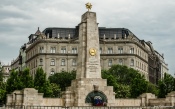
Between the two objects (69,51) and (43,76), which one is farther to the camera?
(69,51)

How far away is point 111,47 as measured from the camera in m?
102

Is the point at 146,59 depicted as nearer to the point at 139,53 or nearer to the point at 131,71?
the point at 139,53

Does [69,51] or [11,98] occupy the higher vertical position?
[69,51]

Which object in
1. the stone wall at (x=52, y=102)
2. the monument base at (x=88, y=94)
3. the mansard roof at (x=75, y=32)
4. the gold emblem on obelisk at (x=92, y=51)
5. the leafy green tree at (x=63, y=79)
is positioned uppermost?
the mansard roof at (x=75, y=32)

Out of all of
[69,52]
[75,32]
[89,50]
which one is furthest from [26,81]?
[75,32]

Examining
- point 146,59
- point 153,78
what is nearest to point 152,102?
point 146,59

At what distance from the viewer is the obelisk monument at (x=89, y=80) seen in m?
39.0

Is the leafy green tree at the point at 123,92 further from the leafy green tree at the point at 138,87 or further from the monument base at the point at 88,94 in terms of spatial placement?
the monument base at the point at 88,94

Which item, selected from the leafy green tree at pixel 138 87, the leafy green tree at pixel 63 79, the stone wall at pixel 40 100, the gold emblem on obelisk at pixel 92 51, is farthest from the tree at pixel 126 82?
the gold emblem on obelisk at pixel 92 51

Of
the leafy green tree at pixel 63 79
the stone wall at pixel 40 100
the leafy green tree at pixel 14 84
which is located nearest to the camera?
the stone wall at pixel 40 100

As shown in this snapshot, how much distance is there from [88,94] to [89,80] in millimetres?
1566

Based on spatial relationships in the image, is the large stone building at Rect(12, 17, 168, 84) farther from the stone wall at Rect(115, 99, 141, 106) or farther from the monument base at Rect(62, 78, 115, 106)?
the monument base at Rect(62, 78, 115, 106)

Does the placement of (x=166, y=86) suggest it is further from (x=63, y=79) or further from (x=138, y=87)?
(x=63, y=79)

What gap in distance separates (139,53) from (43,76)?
182 ft
